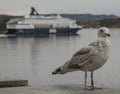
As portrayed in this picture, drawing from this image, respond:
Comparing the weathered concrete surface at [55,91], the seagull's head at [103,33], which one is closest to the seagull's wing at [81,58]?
the seagull's head at [103,33]

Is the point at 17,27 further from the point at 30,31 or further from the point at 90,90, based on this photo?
the point at 90,90

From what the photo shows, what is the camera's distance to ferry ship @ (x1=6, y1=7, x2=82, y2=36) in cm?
11211

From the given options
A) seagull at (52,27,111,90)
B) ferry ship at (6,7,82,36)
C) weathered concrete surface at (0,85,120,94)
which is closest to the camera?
weathered concrete surface at (0,85,120,94)

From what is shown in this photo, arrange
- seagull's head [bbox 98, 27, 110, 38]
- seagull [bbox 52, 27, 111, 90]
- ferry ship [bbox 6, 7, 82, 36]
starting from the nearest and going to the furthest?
seagull [bbox 52, 27, 111, 90] → seagull's head [bbox 98, 27, 110, 38] → ferry ship [bbox 6, 7, 82, 36]

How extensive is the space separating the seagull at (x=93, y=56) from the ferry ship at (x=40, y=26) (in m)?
104

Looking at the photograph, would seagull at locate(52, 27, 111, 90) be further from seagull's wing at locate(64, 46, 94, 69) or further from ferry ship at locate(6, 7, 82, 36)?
ferry ship at locate(6, 7, 82, 36)

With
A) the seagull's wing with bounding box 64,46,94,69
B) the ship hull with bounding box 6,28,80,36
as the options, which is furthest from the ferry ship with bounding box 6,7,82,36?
the seagull's wing with bounding box 64,46,94,69

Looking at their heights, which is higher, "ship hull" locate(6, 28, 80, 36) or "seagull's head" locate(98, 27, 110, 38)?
"seagull's head" locate(98, 27, 110, 38)

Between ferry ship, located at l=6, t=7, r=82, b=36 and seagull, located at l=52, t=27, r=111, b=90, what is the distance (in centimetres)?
10408

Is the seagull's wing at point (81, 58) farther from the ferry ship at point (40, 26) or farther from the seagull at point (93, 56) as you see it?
the ferry ship at point (40, 26)

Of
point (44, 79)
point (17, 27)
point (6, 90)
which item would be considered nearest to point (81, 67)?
point (6, 90)

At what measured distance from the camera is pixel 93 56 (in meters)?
6.57

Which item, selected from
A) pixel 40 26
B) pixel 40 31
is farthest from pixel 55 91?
pixel 40 31

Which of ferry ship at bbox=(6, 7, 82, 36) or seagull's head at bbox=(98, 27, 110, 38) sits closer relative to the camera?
seagull's head at bbox=(98, 27, 110, 38)
